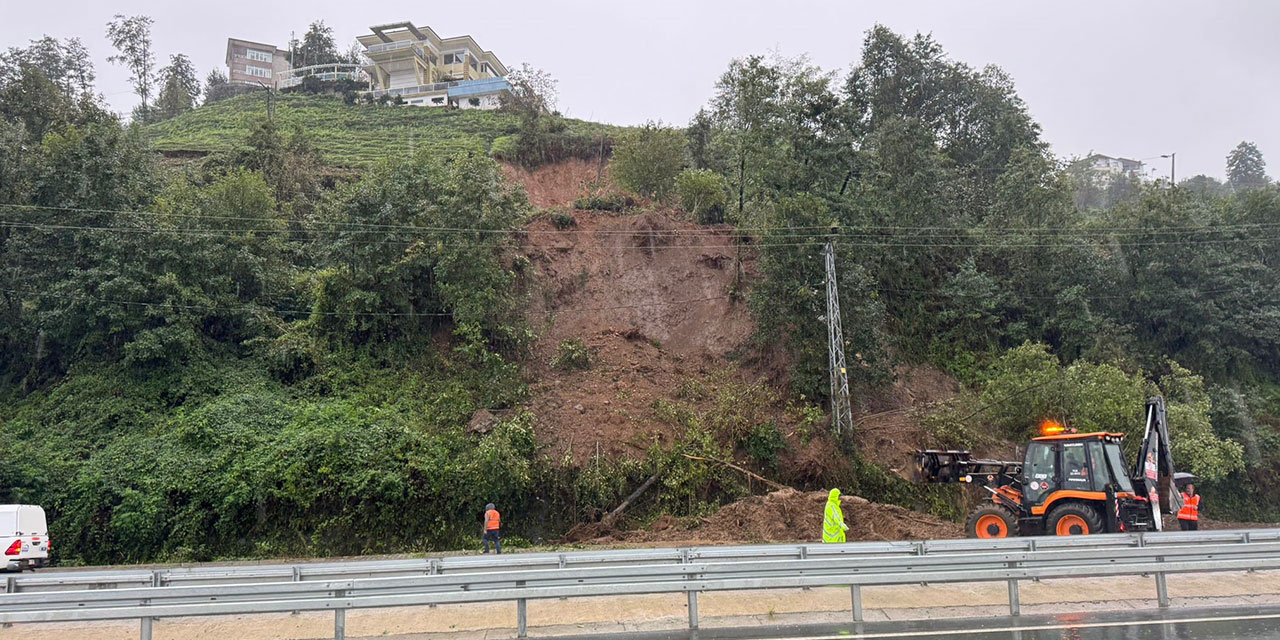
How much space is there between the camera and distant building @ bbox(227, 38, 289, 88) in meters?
91.4

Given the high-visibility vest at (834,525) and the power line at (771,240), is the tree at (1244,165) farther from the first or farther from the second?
the high-visibility vest at (834,525)

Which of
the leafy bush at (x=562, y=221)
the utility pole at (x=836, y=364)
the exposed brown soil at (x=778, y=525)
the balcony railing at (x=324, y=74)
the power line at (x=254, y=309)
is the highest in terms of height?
the balcony railing at (x=324, y=74)

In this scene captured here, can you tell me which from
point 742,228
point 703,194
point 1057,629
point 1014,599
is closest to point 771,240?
point 742,228

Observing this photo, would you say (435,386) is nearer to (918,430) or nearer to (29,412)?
(29,412)

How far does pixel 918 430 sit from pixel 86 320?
28294 mm

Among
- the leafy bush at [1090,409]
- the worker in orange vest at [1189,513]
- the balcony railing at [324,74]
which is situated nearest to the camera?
the worker in orange vest at [1189,513]

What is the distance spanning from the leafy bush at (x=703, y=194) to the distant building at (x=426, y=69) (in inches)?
1379

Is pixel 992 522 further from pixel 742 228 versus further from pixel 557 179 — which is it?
pixel 557 179

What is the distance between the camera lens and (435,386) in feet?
88.1

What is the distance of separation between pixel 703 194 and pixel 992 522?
2313cm

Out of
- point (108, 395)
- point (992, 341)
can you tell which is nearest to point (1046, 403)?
point (992, 341)

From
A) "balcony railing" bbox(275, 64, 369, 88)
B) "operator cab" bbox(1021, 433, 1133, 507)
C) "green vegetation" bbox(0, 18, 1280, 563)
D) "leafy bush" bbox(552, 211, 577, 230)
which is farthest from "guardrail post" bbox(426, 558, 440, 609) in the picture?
"balcony railing" bbox(275, 64, 369, 88)

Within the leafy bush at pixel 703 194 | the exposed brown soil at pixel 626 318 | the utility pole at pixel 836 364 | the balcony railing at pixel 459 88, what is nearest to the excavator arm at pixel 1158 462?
the utility pole at pixel 836 364

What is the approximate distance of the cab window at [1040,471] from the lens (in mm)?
16344
